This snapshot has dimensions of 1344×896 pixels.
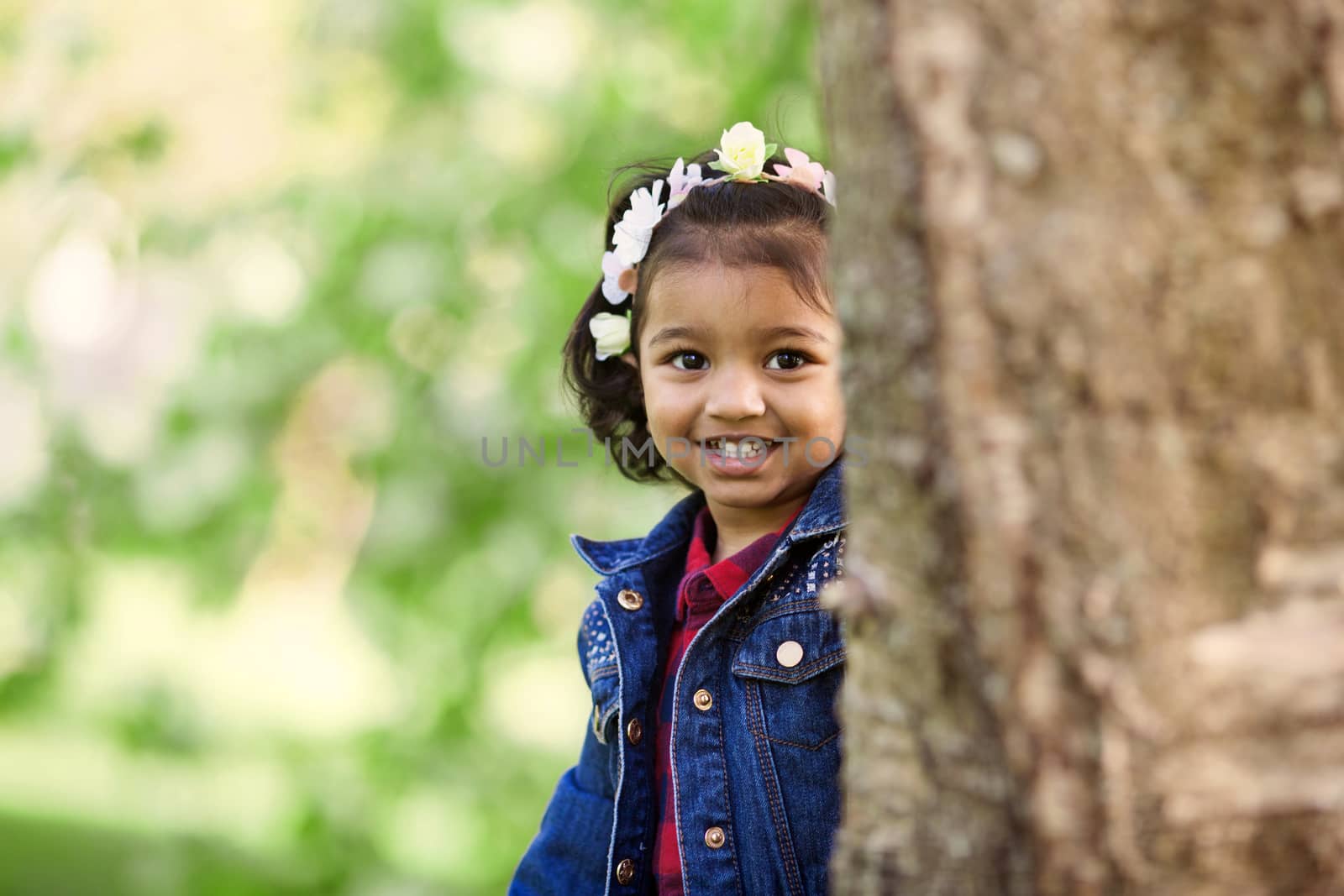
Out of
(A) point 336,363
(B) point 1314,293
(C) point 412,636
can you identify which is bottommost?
(B) point 1314,293

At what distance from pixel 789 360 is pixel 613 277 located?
40 centimetres

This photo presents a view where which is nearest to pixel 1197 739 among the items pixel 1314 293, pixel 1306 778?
pixel 1306 778

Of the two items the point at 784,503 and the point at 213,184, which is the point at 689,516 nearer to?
the point at 784,503

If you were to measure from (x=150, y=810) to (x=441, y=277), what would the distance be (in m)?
2.23

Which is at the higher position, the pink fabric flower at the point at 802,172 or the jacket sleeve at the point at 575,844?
the pink fabric flower at the point at 802,172

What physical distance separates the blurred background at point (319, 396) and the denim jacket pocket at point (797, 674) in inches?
79.2

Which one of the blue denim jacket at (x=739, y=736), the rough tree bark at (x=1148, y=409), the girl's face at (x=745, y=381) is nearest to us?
the rough tree bark at (x=1148, y=409)

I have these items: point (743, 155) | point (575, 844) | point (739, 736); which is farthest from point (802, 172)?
point (575, 844)

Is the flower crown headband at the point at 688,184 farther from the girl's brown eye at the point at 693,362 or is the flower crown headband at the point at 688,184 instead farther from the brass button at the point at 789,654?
the brass button at the point at 789,654

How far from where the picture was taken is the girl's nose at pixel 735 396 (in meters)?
1.73

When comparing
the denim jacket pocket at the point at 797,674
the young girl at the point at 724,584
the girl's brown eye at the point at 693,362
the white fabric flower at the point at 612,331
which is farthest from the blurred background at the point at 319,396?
the denim jacket pocket at the point at 797,674

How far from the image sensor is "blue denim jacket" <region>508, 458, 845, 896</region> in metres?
1.64

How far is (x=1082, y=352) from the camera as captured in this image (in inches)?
32.8

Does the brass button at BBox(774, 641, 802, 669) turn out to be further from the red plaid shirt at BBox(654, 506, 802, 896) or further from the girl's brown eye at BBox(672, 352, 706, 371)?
the girl's brown eye at BBox(672, 352, 706, 371)
